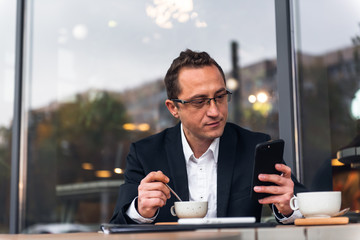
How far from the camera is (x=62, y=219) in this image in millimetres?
4238

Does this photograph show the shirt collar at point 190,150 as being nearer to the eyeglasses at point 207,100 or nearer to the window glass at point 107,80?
the eyeglasses at point 207,100

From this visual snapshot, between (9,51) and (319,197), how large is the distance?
10.2ft

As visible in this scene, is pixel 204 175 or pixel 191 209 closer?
pixel 191 209

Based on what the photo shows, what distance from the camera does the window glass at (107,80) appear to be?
339cm

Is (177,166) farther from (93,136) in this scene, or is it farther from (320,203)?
(93,136)

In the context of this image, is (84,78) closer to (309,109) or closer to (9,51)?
(9,51)

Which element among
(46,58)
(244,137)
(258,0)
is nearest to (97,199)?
(46,58)

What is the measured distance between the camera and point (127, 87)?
4.53 m

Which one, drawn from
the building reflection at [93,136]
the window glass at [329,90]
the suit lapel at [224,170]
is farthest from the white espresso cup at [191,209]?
the building reflection at [93,136]

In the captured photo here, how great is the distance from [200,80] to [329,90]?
114 centimetres

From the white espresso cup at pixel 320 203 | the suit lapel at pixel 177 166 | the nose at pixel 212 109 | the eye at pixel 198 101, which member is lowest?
the white espresso cup at pixel 320 203

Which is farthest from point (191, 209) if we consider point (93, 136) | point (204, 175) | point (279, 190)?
point (93, 136)

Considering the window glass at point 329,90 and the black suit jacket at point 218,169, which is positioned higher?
the window glass at point 329,90

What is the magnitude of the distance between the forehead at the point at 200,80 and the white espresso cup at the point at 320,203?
746mm
